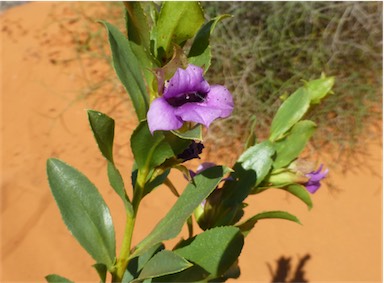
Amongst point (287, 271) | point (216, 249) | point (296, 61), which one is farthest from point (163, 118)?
point (296, 61)

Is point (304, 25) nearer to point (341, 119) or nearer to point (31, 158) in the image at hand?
point (341, 119)

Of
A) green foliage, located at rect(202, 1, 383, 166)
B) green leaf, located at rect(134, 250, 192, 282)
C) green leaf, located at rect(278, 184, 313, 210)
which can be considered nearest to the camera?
green leaf, located at rect(134, 250, 192, 282)

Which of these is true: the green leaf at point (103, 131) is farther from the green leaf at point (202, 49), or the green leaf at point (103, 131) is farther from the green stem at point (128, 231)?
the green leaf at point (202, 49)

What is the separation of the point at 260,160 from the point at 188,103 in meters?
0.30

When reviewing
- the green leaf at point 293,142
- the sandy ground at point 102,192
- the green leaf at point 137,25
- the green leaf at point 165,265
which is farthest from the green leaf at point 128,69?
the sandy ground at point 102,192

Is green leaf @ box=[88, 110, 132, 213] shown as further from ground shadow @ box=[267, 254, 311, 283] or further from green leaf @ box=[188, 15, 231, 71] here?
ground shadow @ box=[267, 254, 311, 283]

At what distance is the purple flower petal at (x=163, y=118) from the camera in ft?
2.06

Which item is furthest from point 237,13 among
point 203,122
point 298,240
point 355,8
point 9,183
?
point 203,122

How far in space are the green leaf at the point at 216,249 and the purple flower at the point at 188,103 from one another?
0.23 metres

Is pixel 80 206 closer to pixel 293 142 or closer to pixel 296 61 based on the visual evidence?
pixel 293 142

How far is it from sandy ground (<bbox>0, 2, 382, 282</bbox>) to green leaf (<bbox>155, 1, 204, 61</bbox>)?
62.8 inches

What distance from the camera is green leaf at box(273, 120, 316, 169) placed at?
0.97m

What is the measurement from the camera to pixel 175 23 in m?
0.69

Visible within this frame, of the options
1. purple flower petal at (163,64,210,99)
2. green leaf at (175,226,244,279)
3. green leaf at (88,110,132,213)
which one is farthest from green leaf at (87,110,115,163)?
green leaf at (175,226,244,279)
